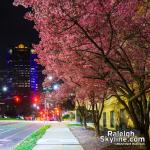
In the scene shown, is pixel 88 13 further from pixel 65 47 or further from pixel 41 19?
pixel 65 47

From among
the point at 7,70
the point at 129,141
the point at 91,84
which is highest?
the point at 7,70

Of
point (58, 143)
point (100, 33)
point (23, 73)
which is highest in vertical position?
point (23, 73)

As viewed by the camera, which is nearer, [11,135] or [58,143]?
[58,143]

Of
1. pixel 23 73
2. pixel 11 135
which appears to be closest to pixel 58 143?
pixel 11 135

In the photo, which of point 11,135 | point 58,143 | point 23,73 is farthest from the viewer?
point 23,73

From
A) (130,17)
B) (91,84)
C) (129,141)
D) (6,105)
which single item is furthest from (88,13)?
(6,105)

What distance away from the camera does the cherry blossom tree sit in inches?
428

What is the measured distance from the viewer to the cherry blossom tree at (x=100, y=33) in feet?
35.7

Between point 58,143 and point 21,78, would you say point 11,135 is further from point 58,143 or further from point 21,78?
point 21,78

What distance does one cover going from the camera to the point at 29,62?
143000 mm

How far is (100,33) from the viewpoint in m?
12.4

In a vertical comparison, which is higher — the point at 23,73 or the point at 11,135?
the point at 23,73

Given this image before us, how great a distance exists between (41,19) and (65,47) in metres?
2.33

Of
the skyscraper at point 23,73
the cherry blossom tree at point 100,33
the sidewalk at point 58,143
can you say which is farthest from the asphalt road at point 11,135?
the skyscraper at point 23,73
